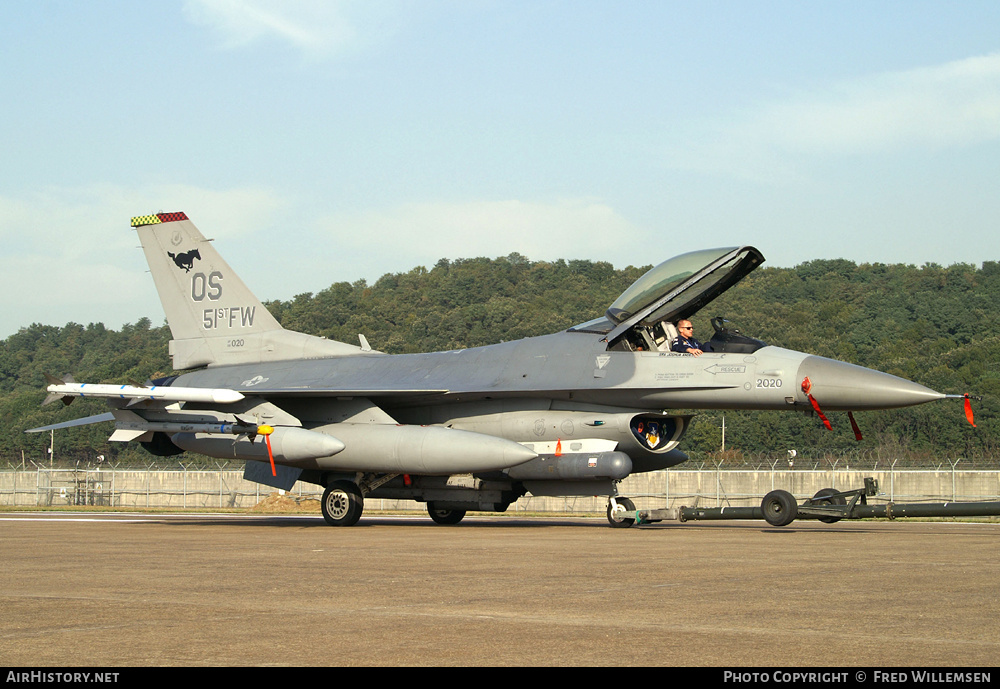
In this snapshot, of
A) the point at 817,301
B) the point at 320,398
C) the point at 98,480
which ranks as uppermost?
the point at 817,301

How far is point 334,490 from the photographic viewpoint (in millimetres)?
16625

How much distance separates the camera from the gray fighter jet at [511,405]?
48.3 feet

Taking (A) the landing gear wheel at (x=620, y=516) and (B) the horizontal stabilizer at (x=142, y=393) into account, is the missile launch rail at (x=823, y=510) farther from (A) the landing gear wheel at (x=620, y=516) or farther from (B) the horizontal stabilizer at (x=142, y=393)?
(B) the horizontal stabilizer at (x=142, y=393)

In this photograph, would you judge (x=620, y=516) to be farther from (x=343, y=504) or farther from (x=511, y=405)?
(x=343, y=504)

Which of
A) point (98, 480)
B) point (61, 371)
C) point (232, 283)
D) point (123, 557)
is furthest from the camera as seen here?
point (61, 371)

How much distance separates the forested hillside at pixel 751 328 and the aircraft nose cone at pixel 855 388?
2047cm

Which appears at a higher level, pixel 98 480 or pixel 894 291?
pixel 894 291

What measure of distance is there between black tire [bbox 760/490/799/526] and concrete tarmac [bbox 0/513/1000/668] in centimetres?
258

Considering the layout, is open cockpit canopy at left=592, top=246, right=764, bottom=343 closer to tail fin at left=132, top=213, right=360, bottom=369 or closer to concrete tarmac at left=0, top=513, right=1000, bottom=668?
concrete tarmac at left=0, top=513, right=1000, bottom=668

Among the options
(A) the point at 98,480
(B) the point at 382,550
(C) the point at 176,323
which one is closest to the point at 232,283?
(C) the point at 176,323

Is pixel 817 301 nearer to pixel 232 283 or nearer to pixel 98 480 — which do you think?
pixel 98 480

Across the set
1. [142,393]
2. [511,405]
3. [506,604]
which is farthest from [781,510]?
[142,393]
